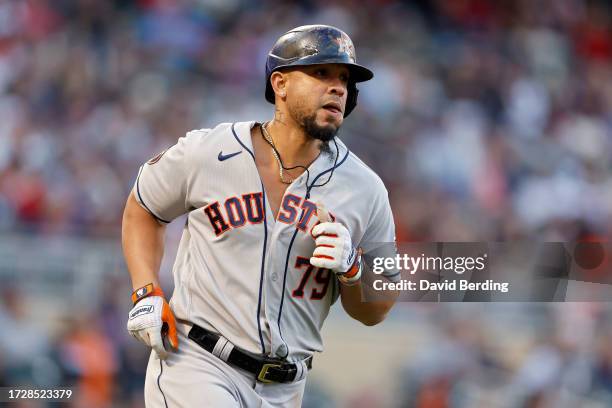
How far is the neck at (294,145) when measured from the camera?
11.7ft

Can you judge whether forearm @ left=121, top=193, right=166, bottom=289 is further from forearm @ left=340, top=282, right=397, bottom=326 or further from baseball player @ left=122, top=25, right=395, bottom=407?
forearm @ left=340, top=282, right=397, bottom=326

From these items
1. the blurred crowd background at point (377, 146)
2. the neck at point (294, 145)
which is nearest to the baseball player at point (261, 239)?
the neck at point (294, 145)

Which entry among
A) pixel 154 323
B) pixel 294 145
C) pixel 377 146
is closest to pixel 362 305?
pixel 294 145

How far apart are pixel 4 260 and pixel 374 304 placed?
13.3 feet

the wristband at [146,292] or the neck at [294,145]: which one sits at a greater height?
the neck at [294,145]

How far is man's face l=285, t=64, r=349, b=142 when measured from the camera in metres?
3.44

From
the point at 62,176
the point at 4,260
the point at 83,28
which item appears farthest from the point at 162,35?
the point at 4,260

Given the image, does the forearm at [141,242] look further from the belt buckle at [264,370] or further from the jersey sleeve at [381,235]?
the jersey sleeve at [381,235]

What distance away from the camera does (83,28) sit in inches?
372

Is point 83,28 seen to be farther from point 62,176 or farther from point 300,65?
point 300,65

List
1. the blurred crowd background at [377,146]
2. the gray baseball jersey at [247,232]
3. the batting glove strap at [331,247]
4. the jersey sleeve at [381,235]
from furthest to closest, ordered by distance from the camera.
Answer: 1. the blurred crowd background at [377,146]
2. the jersey sleeve at [381,235]
3. the gray baseball jersey at [247,232]
4. the batting glove strap at [331,247]

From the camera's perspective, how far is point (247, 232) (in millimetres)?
3318

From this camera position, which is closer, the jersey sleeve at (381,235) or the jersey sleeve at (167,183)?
the jersey sleeve at (167,183)

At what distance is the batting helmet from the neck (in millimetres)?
239
